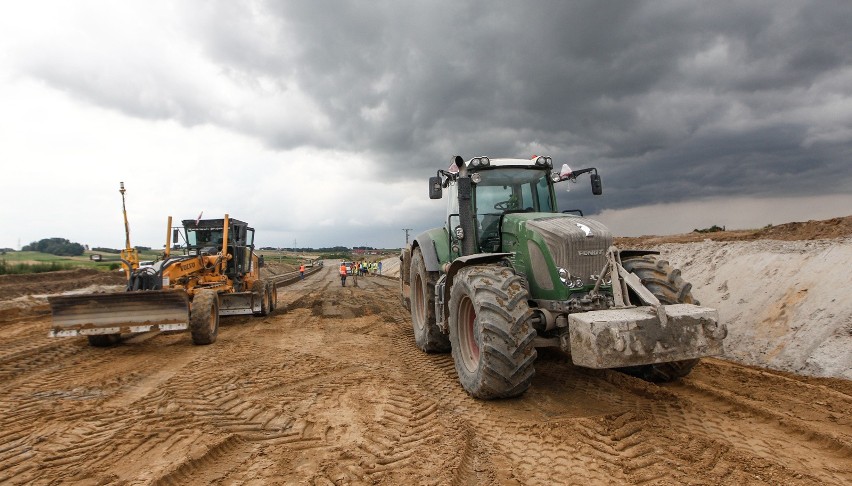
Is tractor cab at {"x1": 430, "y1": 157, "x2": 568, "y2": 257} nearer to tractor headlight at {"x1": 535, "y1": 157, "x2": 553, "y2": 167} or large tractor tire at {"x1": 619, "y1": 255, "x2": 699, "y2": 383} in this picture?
Result: tractor headlight at {"x1": 535, "y1": 157, "x2": 553, "y2": 167}

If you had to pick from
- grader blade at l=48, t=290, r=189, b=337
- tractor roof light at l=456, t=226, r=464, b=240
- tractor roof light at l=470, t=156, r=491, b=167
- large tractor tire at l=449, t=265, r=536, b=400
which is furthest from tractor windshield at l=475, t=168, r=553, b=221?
grader blade at l=48, t=290, r=189, b=337

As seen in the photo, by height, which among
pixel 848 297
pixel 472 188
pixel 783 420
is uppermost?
pixel 472 188

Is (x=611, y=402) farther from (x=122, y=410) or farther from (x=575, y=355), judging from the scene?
(x=122, y=410)

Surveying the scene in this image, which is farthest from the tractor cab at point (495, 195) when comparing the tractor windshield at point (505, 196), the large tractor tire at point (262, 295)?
the large tractor tire at point (262, 295)

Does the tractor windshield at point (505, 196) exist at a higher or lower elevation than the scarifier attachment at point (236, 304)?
higher

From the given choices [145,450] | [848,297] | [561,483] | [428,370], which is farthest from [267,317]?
[848,297]

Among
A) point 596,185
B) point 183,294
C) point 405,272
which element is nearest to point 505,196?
point 596,185

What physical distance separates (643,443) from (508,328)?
1381 millimetres

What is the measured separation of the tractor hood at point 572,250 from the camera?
4.92 metres

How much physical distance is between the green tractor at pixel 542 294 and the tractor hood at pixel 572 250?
0.03ft

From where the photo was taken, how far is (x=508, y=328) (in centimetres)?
441

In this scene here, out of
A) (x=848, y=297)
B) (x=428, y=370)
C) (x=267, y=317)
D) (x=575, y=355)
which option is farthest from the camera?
(x=267, y=317)

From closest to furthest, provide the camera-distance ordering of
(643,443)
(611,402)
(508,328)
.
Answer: (643,443) → (508,328) → (611,402)

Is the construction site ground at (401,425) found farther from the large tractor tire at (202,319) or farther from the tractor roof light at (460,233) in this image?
the tractor roof light at (460,233)
